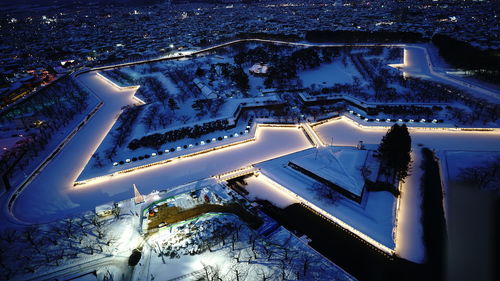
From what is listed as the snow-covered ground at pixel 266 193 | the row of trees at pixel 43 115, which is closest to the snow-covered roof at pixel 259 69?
the row of trees at pixel 43 115

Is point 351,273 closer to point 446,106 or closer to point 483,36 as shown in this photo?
point 446,106

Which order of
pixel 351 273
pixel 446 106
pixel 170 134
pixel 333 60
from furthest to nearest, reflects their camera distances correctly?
pixel 333 60 < pixel 446 106 < pixel 170 134 < pixel 351 273

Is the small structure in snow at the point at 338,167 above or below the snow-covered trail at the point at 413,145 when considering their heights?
above

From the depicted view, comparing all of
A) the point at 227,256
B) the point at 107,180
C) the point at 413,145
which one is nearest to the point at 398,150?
the point at 413,145

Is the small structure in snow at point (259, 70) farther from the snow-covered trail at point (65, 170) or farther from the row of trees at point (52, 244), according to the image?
the row of trees at point (52, 244)

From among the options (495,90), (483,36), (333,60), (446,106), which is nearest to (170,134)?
(446,106)

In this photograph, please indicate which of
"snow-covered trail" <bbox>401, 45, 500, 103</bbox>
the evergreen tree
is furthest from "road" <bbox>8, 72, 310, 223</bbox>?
"snow-covered trail" <bbox>401, 45, 500, 103</bbox>

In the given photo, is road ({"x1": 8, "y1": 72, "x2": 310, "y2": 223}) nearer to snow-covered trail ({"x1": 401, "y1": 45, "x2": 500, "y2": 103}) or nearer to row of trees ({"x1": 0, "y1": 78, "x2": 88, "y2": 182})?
row of trees ({"x1": 0, "y1": 78, "x2": 88, "y2": 182})
